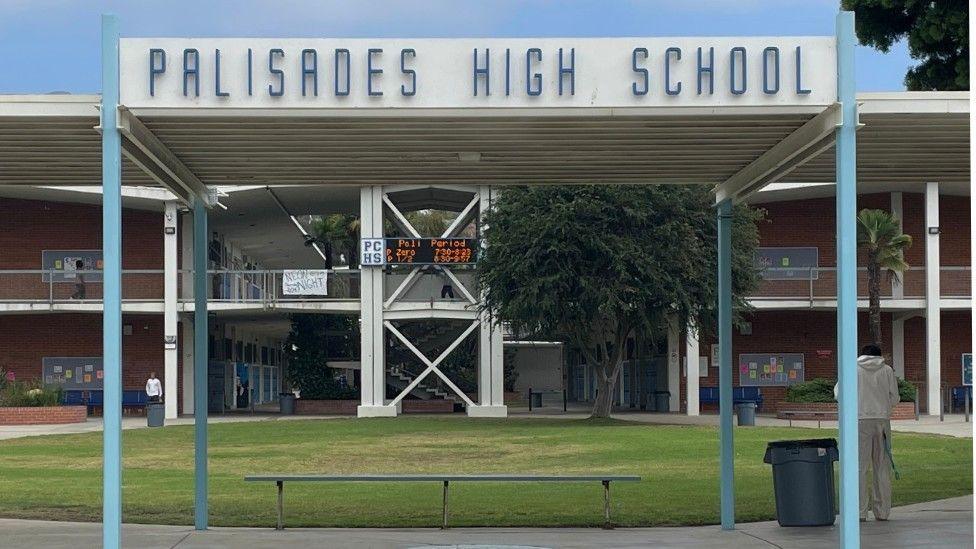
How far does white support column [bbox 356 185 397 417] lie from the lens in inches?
1822

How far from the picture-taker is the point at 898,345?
50000mm

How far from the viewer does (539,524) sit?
51.0ft

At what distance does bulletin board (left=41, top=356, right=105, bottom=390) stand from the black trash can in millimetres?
38391

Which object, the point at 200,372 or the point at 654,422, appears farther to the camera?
the point at 654,422

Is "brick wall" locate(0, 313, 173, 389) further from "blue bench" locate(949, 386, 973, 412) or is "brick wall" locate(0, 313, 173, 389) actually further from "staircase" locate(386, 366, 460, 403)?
"blue bench" locate(949, 386, 973, 412)

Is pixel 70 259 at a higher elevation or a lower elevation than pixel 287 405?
higher

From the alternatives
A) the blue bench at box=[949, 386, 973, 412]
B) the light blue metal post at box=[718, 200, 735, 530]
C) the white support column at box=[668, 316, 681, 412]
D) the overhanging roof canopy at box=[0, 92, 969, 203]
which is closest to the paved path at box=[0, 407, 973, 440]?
the white support column at box=[668, 316, 681, 412]

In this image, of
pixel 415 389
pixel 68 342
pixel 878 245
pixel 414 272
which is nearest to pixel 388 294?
pixel 414 272

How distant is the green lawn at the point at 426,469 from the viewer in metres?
16.9

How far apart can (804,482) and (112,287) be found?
7.70m

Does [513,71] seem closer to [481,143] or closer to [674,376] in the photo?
[481,143]

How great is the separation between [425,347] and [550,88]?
157 feet

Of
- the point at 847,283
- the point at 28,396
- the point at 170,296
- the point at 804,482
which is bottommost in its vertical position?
the point at 28,396

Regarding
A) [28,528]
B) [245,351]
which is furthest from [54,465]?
[245,351]
